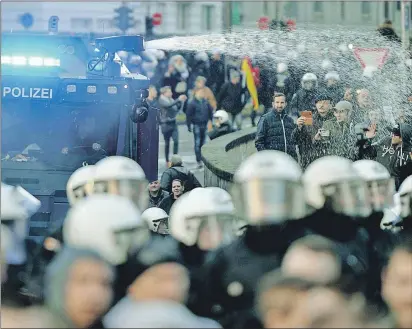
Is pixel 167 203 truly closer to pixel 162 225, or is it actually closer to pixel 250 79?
pixel 162 225

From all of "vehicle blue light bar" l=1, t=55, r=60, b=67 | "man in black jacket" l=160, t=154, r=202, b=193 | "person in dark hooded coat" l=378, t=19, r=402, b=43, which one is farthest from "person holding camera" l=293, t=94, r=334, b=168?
"person in dark hooded coat" l=378, t=19, r=402, b=43

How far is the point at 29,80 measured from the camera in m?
7.66

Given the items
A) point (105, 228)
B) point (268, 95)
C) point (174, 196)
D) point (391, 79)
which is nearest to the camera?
point (105, 228)

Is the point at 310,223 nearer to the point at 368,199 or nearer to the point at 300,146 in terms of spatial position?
the point at 368,199

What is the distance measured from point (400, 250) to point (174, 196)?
3.84 meters

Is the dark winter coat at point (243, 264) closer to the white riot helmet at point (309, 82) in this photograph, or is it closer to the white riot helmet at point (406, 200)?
the white riot helmet at point (406, 200)

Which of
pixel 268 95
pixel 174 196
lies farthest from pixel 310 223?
pixel 268 95

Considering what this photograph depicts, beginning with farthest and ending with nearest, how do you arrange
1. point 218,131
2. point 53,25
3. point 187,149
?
point 187,149, point 218,131, point 53,25

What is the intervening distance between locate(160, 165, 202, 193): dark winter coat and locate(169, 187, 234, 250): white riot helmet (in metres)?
3.51

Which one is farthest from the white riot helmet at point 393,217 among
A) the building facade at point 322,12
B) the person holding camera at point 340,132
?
the building facade at point 322,12

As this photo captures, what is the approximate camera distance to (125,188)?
4.07 meters

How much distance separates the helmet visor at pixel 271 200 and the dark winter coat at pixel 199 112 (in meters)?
10.1

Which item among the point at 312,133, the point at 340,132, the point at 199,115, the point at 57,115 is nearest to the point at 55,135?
the point at 57,115

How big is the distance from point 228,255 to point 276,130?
175 inches
